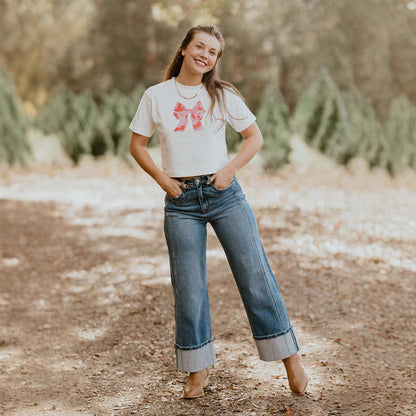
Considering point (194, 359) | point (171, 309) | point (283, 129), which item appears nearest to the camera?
point (194, 359)

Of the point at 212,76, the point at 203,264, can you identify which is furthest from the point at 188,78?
the point at 203,264

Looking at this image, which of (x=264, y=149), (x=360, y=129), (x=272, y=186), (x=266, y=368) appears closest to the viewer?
(x=266, y=368)

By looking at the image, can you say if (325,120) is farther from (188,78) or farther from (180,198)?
(180,198)

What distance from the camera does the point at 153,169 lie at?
2715 millimetres

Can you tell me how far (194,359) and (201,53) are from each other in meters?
1.49

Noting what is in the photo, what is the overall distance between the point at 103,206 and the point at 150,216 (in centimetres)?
111

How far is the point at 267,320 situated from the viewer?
9.09ft

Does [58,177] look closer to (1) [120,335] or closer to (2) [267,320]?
(1) [120,335]

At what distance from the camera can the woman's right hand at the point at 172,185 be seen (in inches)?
104

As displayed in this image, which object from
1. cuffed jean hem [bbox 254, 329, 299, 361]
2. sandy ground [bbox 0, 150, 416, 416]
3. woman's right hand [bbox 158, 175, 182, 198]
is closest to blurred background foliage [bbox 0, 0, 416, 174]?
sandy ground [bbox 0, 150, 416, 416]

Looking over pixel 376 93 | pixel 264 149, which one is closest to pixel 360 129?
pixel 264 149

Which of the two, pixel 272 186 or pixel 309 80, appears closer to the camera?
pixel 272 186

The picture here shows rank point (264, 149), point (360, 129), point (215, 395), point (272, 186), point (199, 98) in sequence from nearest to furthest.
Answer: point (199, 98) < point (215, 395) < point (272, 186) < point (264, 149) < point (360, 129)

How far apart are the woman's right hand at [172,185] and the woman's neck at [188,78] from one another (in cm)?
47
